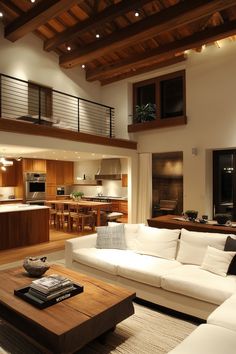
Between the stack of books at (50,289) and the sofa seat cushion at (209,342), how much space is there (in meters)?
1.20

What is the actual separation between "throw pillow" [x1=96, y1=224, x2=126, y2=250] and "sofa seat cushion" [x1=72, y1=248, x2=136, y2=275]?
0.11 meters

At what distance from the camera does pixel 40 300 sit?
2469 millimetres

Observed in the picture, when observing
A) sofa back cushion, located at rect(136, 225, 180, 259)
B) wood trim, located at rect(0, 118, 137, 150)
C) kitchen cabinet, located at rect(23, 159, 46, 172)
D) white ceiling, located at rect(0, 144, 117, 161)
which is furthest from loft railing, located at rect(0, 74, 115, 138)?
sofa back cushion, located at rect(136, 225, 180, 259)

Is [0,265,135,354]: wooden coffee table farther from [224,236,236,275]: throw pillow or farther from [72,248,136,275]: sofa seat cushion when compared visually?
[224,236,236,275]: throw pillow

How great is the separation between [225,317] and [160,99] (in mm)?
6649

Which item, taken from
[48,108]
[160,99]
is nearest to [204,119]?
[160,99]

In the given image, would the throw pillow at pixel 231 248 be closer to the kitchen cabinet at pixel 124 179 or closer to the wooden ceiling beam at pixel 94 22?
the wooden ceiling beam at pixel 94 22

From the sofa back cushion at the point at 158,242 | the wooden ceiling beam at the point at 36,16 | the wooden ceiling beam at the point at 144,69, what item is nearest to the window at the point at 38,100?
the wooden ceiling beam at the point at 36,16

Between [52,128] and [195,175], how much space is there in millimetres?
3759

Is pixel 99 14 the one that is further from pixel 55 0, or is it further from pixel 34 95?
pixel 34 95

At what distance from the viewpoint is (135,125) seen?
8.11 metres

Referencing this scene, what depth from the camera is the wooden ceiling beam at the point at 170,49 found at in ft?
19.0

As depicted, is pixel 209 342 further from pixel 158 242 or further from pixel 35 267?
pixel 158 242

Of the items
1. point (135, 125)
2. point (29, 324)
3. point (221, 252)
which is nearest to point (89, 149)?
point (135, 125)
